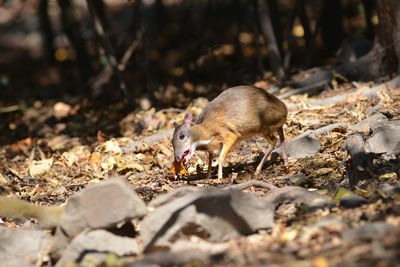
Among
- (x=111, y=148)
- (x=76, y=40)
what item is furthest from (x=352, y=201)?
(x=76, y=40)

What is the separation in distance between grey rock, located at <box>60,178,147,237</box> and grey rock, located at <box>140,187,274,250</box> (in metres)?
0.16

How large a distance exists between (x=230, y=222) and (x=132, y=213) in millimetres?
685

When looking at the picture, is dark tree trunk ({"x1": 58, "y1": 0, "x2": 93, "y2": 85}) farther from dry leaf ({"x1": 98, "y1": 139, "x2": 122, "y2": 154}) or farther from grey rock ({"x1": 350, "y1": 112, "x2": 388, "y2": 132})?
grey rock ({"x1": 350, "y1": 112, "x2": 388, "y2": 132})

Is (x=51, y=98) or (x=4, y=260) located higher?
(x=4, y=260)

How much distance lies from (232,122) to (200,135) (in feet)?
1.25

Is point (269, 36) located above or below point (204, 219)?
below

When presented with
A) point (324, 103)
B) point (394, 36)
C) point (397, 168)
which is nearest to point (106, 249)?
point (397, 168)

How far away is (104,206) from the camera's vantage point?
4.39 m

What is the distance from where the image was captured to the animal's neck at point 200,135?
6863mm

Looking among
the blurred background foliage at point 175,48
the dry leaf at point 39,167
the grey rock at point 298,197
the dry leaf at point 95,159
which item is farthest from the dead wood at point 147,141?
the grey rock at point 298,197

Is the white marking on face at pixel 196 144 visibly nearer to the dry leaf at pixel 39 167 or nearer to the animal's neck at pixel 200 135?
the animal's neck at pixel 200 135

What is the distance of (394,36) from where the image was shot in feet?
29.4

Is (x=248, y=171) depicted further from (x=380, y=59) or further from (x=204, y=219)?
(x=380, y=59)

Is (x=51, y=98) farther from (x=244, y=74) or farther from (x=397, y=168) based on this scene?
(x=397, y=168)
